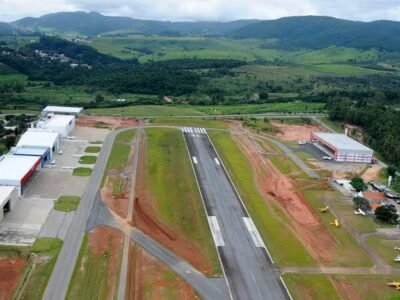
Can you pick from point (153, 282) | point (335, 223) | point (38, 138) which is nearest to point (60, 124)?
point (38, 138)

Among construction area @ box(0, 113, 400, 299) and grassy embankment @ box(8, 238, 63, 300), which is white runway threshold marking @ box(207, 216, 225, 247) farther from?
grassy embankment @ box(8, 238, 63, 300)

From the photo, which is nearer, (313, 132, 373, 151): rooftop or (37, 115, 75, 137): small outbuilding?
(313, 132, 373, 151): rooftop

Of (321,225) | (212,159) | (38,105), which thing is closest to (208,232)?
(321,225)

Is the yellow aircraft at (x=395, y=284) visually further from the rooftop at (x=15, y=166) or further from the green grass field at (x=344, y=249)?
the rooftop at (x=15, y=166)

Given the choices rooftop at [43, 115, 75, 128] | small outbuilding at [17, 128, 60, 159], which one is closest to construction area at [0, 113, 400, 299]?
small outbuilding at [17, 128, 60, 159]

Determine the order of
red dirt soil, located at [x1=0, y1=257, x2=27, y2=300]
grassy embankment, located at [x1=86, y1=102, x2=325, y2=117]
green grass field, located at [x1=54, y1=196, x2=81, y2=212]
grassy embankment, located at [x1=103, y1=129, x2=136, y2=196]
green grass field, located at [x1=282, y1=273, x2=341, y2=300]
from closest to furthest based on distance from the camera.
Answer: red dirt soil, located at [x1=0, y1=257, x2=27, y2=300]
green grass field, located at [x1=282, y1=273, x2=341, y2=300]
green grass field, located at [x1=54, y1=196, x2=81, y2=212]
grassy embankment, located at [x1=103, y1=129, x2=136, y2=196]
grassy embankment, located at [x1=86, y1=102, x2=325, y2=117]

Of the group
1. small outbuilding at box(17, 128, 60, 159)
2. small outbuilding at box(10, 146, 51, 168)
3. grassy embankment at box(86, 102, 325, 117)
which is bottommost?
grassy embankment at box(86, 102, 325, 117)

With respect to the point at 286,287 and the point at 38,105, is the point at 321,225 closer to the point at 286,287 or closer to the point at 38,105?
the point at 286,287
